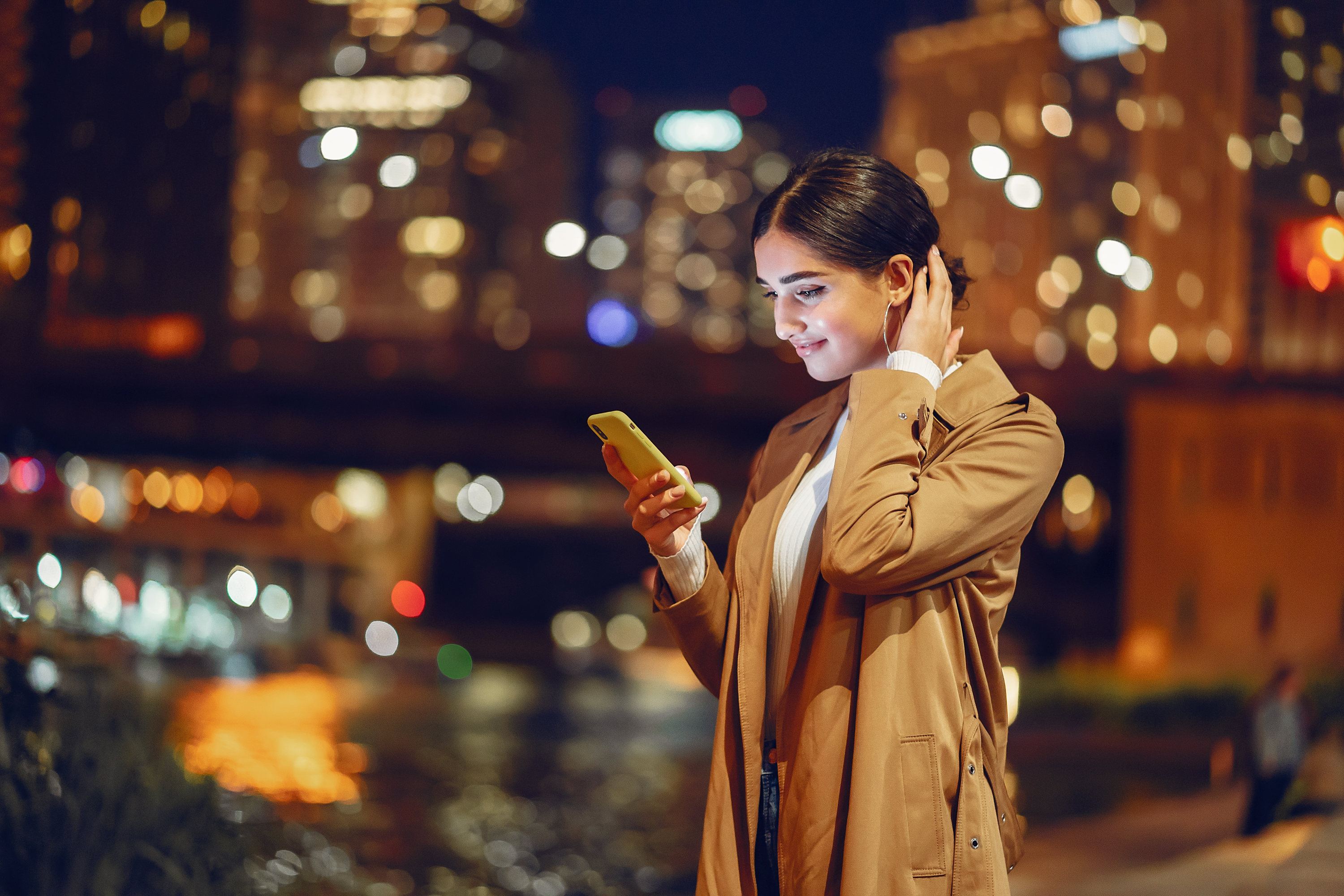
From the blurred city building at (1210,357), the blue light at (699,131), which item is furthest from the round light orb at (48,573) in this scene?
the blue light at (699,131)

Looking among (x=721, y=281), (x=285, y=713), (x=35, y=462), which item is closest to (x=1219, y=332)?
(x=285, y=713)

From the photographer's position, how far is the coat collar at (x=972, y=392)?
198 cm

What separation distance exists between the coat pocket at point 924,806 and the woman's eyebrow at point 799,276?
80cm

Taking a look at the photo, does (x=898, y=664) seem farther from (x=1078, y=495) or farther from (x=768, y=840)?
(x=1078, y=495)

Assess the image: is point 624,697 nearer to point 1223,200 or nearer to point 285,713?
point 285,713

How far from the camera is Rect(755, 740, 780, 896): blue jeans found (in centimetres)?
200

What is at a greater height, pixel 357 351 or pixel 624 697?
pixel 357 351

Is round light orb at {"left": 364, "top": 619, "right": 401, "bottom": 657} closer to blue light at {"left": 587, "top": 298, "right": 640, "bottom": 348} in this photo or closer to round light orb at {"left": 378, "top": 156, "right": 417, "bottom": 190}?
blue light at {"left": 587, "top": 298, "right": 640, "bottom": 348}

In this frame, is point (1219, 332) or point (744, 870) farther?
point (1219, 332)

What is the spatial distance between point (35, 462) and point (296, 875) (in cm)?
2087

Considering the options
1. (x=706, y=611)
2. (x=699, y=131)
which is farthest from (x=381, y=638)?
(x=699, y=131)

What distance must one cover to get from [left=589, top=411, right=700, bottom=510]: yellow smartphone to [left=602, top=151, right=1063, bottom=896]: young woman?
0.02 metres

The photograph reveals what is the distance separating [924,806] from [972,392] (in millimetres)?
714

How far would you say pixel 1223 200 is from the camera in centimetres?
3728
